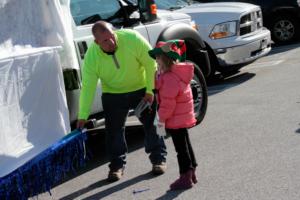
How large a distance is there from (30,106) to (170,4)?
7194 mm

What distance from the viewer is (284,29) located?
14188 millimetres

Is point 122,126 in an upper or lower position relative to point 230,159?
upper

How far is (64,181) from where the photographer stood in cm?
594

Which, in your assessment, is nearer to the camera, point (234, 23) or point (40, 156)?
point (40, 156)

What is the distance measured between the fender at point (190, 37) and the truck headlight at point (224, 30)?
2354 mm

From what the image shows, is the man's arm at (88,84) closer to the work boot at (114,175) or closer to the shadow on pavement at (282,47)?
the work boot at (114,175)

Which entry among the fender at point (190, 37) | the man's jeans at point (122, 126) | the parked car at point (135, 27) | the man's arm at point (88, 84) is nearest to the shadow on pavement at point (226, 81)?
the fender at point (190, 37)

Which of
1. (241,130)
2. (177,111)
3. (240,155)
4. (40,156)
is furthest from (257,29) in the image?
(40,156)

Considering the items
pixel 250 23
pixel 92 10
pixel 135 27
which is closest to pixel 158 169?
pixel 135 27

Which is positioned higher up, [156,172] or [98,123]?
[98,123]

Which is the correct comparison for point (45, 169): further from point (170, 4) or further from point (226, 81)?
point (170, 4)

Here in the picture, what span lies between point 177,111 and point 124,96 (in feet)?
2.40

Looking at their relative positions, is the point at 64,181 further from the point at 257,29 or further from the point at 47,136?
the point at 257,29

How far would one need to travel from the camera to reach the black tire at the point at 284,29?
1410cm
